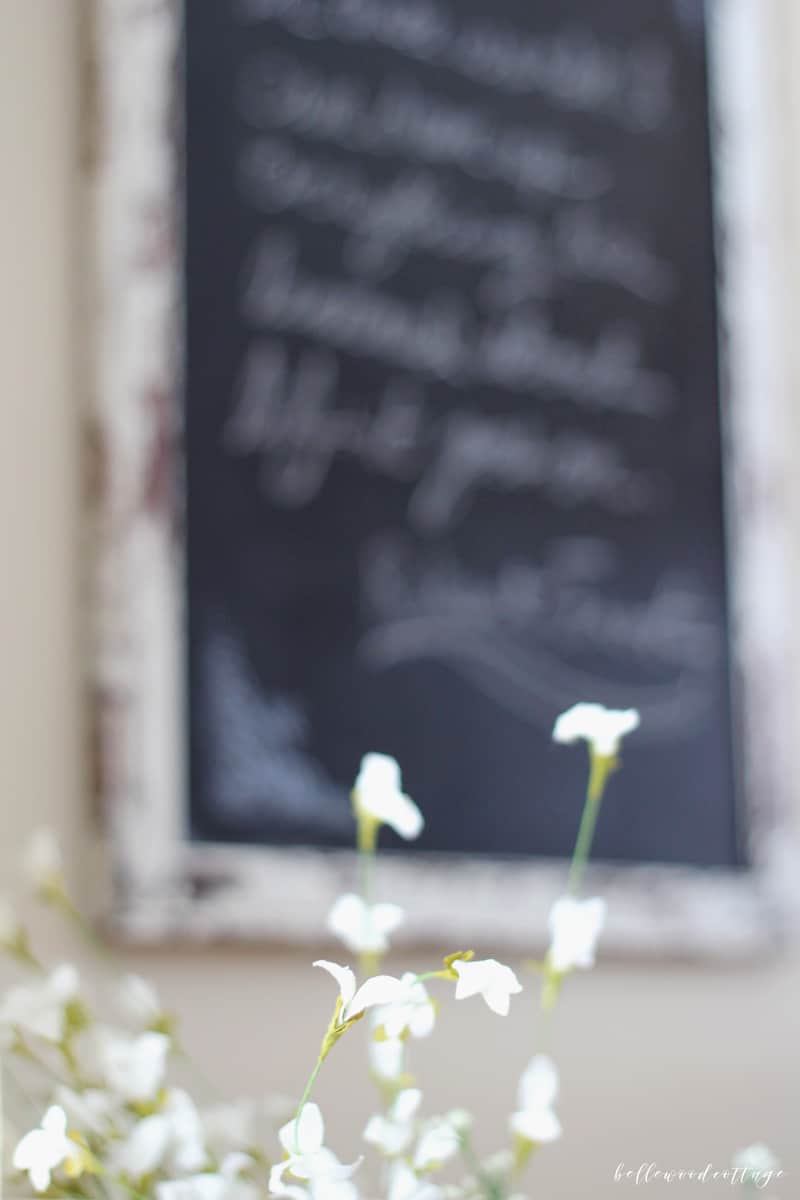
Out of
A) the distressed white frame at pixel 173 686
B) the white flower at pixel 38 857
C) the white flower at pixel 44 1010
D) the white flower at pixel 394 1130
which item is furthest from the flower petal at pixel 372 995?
the distressed white frame at pixel 173 686

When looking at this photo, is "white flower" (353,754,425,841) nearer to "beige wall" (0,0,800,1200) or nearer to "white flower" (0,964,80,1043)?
"white flower" (0,964,80,1043)

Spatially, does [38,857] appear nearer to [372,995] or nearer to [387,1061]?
[387,1061]

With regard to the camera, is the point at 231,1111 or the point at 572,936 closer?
the point at 572,936

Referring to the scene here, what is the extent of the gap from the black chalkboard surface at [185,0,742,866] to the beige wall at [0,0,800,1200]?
0.10 metres

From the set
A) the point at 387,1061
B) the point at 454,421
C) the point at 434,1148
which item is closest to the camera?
the point at 434,1148

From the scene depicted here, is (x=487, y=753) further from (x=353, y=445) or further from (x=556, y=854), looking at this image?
(x=353, y=445)

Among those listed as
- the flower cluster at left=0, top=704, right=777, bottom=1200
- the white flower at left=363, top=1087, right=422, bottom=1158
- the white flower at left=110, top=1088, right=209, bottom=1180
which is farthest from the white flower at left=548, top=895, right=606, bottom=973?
the white flower at left=110, top=1088, right=209, bottom=1180

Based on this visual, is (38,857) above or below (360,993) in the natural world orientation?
above

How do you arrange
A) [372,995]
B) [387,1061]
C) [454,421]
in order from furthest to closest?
1. [454,421]
2. [387,1061]
3. [372,995]

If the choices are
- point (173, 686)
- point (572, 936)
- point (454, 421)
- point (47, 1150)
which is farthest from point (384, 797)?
point (454, 421)

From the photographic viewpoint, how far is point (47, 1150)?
68 cm

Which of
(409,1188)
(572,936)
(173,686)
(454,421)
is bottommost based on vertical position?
(409,1188)

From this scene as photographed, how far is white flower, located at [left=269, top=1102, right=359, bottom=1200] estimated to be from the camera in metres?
0.66

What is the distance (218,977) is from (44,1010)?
39 centimetres
